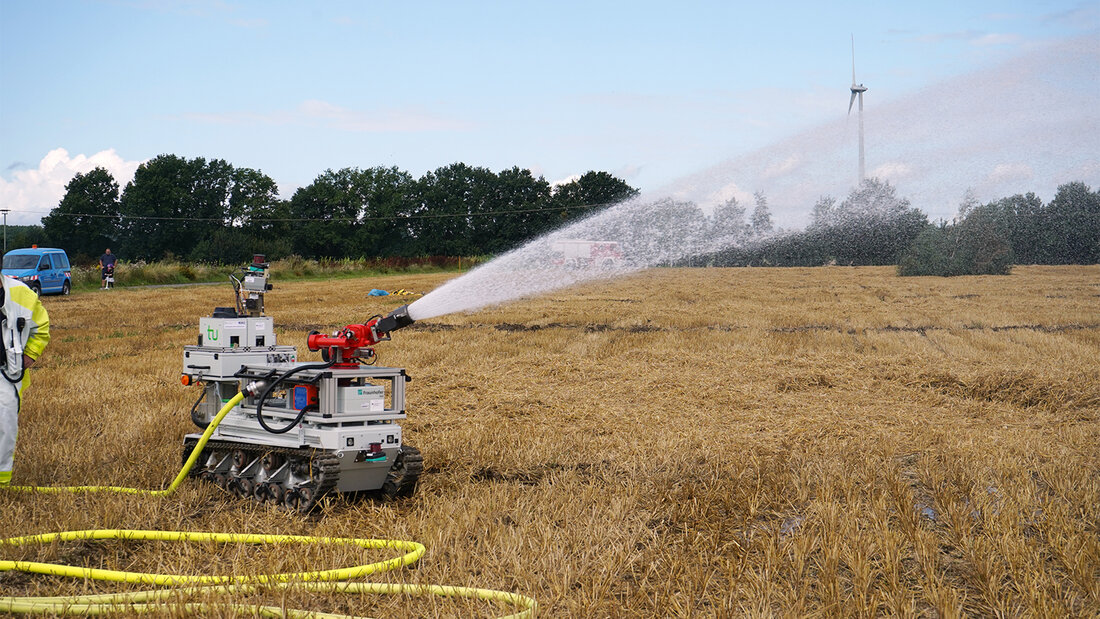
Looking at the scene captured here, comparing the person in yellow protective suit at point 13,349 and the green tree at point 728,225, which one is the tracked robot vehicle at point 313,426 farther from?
the green tree at point 728,225

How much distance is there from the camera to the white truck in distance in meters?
10.8

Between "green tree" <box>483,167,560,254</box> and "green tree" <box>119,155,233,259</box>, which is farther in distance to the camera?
"green tree" <box>119,155,233,259</box>

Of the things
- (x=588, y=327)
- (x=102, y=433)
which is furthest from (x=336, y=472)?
(x=588, y=327)

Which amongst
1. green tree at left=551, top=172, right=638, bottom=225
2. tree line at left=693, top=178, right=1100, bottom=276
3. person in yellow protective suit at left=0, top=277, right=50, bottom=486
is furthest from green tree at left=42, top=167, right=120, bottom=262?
person in yellow protective suit at left=0, top=277, right=50, bottom=486

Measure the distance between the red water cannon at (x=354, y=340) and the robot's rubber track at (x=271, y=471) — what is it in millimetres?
722

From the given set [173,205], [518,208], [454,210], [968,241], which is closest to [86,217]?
[173,205]

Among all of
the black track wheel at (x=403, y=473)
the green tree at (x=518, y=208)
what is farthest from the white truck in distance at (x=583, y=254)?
the green tree at (x=518, y=208)

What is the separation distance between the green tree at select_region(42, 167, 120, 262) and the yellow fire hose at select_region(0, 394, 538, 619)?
87.8m

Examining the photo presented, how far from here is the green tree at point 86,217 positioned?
87.1 m

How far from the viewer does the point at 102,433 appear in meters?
9.02

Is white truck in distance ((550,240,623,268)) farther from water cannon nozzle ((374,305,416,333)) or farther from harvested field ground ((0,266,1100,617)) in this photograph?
water cannon nozzle ((374,305,416,333))

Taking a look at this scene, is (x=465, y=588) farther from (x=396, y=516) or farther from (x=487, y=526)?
(x=396, y=516)

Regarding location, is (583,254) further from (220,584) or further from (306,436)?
(220,584)

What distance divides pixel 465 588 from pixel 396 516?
165 cm
